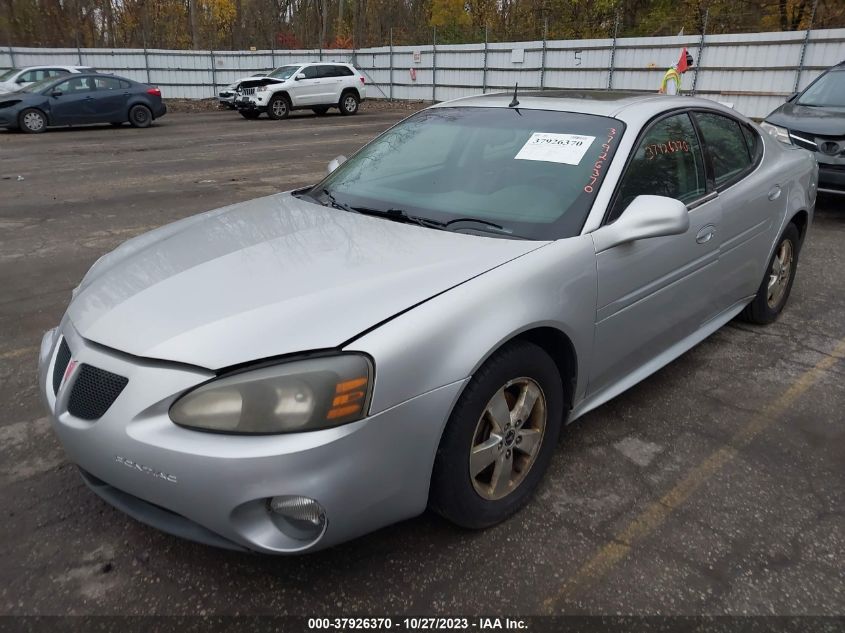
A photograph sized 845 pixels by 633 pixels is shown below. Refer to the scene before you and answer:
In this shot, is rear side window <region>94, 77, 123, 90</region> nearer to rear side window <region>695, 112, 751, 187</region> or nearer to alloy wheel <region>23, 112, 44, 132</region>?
alloy wheel <region>23, 112, 44, 132</region>

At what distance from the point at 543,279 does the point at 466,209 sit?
61cm

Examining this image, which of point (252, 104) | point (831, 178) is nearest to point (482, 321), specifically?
point (831, 178)

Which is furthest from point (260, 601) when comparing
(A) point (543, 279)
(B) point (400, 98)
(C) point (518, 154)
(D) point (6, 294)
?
(B) point (400, 98)

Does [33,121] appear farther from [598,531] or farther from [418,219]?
[598,531]

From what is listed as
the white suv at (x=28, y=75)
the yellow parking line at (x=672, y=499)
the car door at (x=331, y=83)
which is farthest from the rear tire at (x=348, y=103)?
the yellow parking line at (x=672, y=499)

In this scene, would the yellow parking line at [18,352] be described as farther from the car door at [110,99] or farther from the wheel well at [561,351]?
the car door at [110,99]

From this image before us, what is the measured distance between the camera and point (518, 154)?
3078 mm

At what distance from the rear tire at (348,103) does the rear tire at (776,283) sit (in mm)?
19517

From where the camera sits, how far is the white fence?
56.0 ft

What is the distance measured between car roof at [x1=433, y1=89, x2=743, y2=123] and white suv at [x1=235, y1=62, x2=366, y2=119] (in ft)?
58.9

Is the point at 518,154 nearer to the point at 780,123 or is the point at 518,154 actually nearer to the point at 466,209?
the point at 466,209

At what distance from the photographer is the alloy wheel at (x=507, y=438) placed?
7.61ft

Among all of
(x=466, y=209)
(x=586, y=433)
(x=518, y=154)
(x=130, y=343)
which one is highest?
(x=518, y=154)

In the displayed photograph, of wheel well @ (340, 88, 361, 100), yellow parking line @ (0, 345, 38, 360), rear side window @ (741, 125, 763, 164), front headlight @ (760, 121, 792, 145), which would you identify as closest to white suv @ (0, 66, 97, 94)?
wheel well @ (340, 88, 361, 100)
